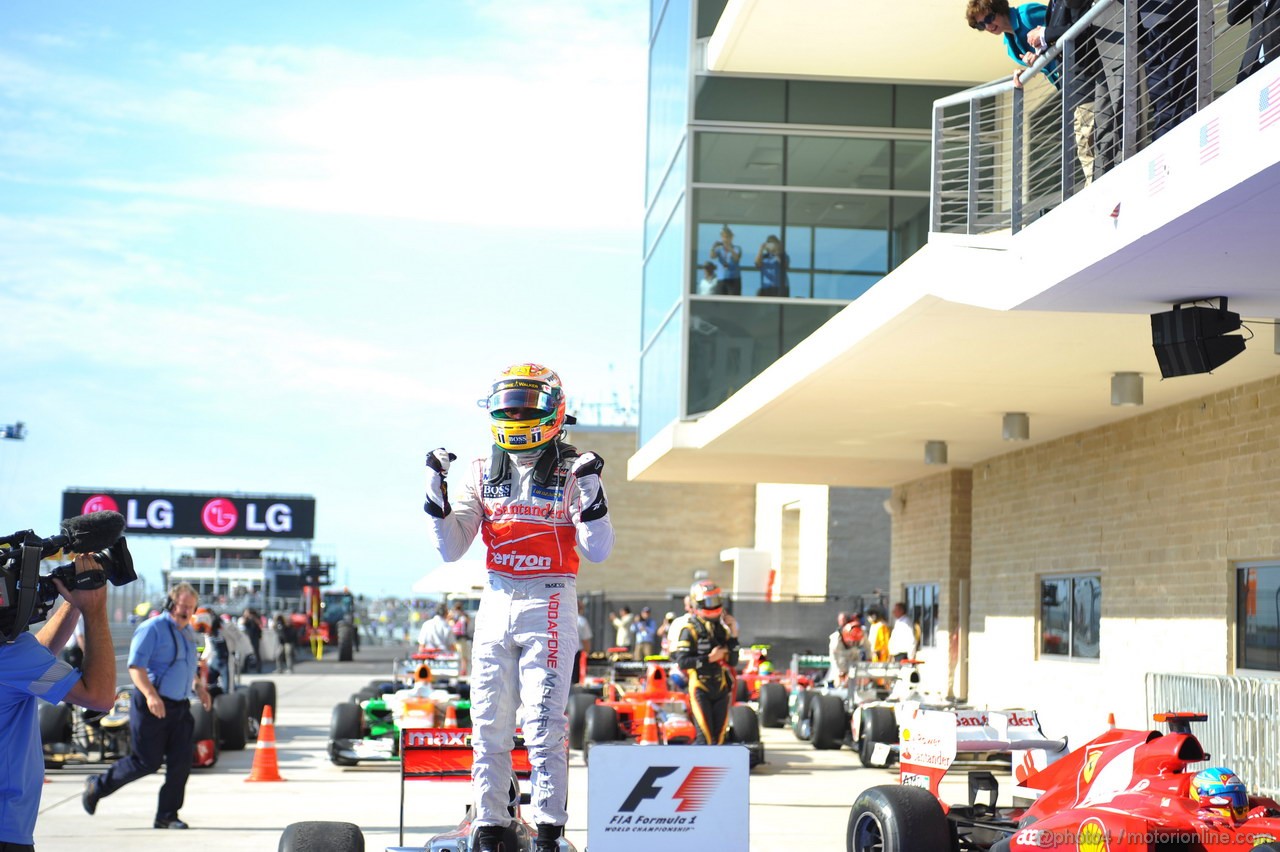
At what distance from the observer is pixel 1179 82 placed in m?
8.82

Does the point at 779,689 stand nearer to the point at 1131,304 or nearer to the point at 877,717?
the point at 877,717

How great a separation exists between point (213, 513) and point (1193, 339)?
3648cm

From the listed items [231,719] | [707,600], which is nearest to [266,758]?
[231,719]

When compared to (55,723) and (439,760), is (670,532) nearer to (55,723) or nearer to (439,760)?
(55,723)

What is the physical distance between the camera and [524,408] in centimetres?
664

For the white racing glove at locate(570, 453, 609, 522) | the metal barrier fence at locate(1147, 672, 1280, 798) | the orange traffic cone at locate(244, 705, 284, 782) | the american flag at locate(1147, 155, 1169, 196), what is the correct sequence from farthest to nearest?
1. the orange traffic cone at locate(244, 705, 284, 782)
2. the metal barrier fence at locate(1147, 672, 1280, 798)
3. the american flag at locate(1147, 155, 1169, 196)
4. the white racing glove at locate(570, 453, 609, 522)

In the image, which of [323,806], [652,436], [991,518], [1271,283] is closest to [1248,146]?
[1271,283]

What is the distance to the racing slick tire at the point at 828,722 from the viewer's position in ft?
58.9

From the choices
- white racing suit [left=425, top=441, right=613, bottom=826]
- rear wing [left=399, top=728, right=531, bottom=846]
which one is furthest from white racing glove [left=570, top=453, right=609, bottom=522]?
rear wing [left=399, top=728, right=531, bottom=846]

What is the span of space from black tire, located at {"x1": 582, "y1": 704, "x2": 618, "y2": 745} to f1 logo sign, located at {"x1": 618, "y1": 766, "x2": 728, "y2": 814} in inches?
405

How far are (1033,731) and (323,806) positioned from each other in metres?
6.02

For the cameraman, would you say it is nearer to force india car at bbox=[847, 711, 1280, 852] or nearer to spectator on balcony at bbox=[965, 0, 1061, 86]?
force india car at bbox=[847, 711, 1280, 852]

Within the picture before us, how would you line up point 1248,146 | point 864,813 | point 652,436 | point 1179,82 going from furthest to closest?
1. point 652,436
2. point 1179,82
3. point 864,813
4. point 1248,146

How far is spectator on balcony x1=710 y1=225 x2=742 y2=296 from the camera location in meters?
22.9
